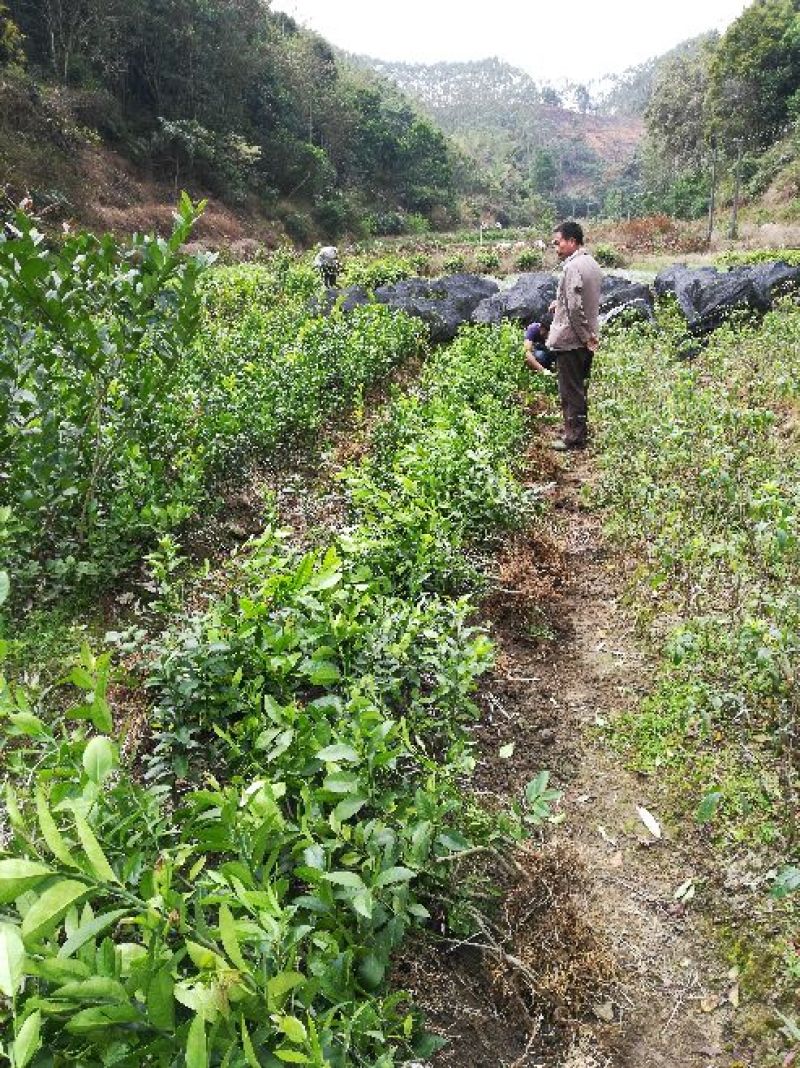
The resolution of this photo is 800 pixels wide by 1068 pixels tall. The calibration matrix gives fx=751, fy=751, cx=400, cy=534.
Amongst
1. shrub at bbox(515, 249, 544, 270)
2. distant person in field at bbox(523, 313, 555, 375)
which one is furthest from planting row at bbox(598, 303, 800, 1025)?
shrub at bbox(515, 249, 544, 270)

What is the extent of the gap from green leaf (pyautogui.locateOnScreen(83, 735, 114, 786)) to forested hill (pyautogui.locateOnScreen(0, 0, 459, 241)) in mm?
22148

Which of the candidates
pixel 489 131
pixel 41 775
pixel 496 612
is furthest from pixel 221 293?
pixel 489 131

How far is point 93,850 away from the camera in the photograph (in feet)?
3.34

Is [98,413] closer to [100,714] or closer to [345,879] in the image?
[100,714]

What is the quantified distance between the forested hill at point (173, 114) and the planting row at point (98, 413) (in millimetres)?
19011

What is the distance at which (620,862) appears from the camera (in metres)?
2.44

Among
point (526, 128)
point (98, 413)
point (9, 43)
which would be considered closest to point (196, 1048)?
point (98, 413)

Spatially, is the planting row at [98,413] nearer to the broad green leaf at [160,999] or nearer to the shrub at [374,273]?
the broad green leaf at [160,999]

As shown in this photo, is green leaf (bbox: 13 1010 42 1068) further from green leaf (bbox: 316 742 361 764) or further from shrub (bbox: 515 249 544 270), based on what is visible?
shrub (bbox: 515 249 544 270)

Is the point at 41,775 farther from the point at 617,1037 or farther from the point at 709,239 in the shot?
the point at 709,239

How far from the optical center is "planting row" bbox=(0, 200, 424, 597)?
130 inches

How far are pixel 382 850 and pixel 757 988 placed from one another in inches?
45.5

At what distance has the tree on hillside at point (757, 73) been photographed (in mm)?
38406

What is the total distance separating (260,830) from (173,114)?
34.7m
